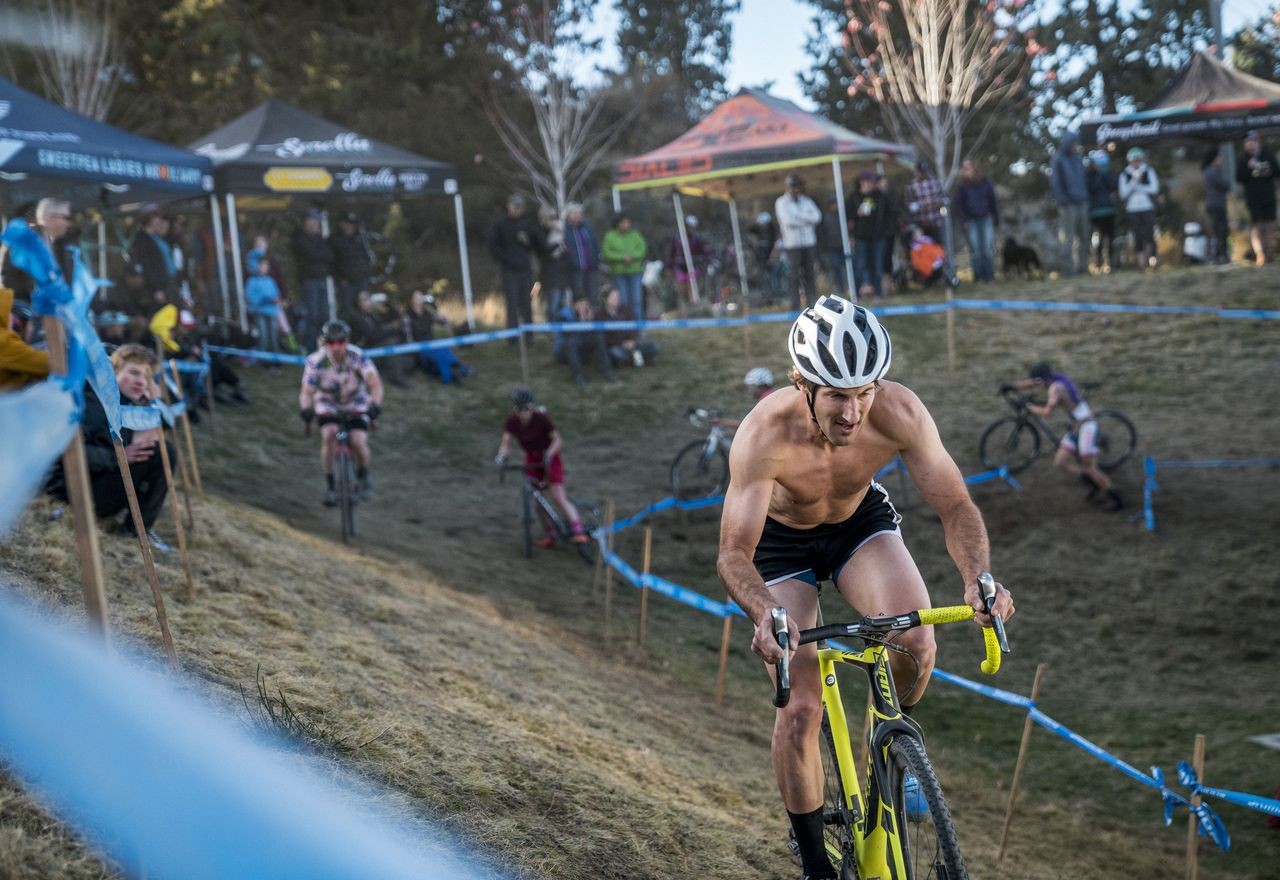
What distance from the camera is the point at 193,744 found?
95.3 inches

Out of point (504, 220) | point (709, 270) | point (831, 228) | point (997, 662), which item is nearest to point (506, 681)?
point (997, 662)

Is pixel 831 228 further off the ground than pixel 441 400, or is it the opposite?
pixel 831 228

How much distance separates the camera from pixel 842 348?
394 cm

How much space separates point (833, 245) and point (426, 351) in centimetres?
718

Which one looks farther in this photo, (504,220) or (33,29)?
(33,29)

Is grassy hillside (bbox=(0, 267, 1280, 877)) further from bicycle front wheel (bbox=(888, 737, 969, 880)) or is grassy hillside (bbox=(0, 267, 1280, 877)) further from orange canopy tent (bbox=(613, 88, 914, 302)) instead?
orange canopy tent (bbox=(613, 88, 914, 302))

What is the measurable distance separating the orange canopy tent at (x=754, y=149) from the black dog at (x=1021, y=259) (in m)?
2.45

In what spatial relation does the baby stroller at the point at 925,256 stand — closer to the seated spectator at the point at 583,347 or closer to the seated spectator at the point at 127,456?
the seated spectator at the point at 583,347

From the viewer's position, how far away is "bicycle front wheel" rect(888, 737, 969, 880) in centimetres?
333

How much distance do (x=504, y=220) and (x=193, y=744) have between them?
17.1m

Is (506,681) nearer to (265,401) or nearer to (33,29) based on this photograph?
(265,401)

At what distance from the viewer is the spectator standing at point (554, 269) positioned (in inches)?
757

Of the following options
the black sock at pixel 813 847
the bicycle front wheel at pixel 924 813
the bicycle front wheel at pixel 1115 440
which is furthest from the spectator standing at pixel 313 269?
the bicycle front wheel at pixel 924 813

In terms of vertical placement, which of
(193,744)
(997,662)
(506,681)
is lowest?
(506,681)
